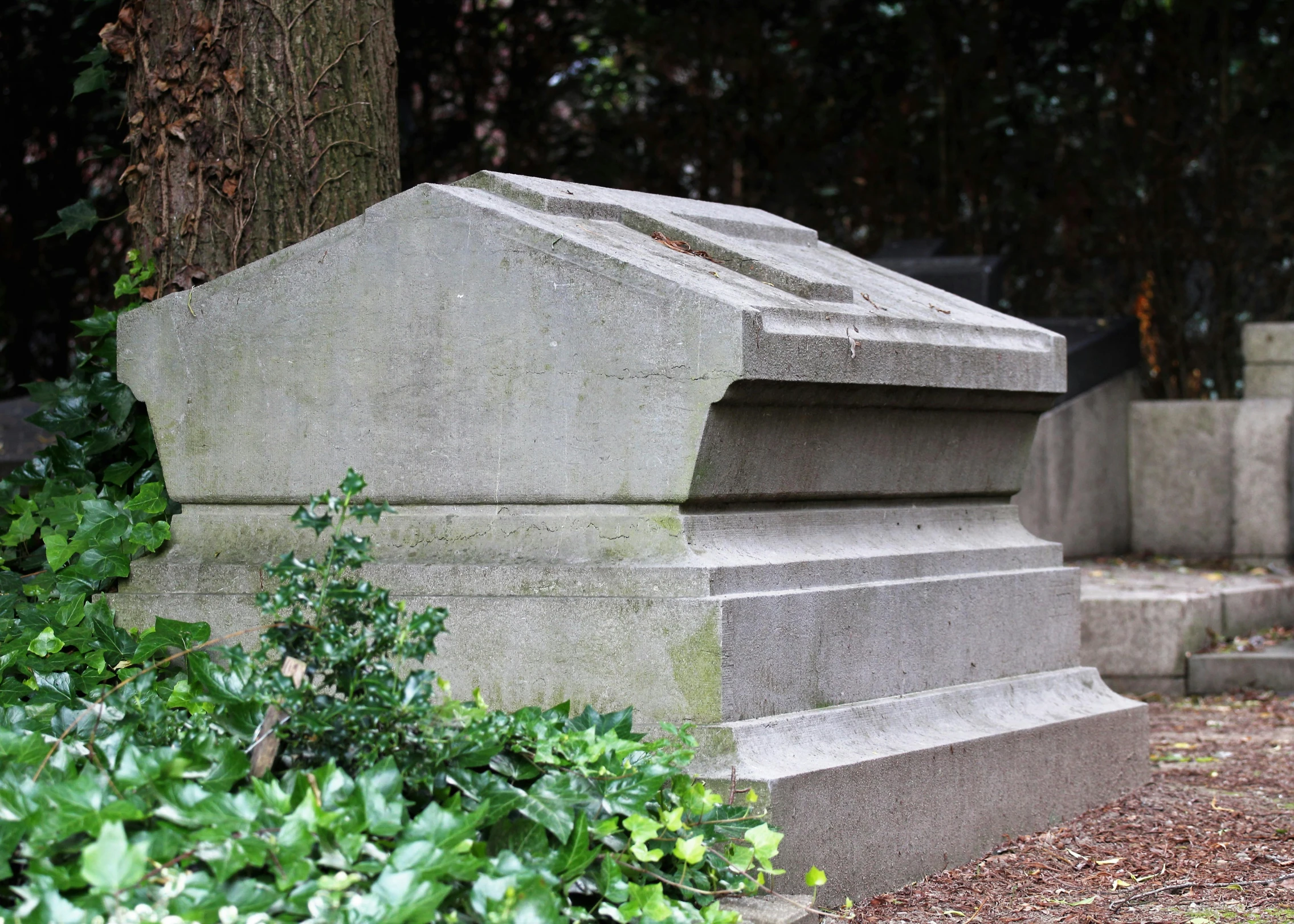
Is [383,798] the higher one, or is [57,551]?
[57,551]

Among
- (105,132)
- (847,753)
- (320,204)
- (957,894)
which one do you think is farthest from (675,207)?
(105,132)

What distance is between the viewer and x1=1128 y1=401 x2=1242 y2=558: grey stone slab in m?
8.18

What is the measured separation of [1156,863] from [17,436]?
466cm

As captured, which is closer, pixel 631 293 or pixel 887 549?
pixel 631 293

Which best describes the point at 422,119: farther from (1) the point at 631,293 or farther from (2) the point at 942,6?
(1) the point at 631,293

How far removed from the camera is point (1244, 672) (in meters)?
6.27

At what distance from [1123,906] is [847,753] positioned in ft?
2.10

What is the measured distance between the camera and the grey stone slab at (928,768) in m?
3.06

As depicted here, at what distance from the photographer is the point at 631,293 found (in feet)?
10.4

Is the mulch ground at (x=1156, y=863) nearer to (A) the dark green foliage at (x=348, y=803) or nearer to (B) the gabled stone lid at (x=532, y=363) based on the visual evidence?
(A) the dark green foliage at (x=348, y=803)

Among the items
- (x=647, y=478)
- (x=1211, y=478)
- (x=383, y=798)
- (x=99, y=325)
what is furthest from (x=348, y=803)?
(x=1211, y=478)

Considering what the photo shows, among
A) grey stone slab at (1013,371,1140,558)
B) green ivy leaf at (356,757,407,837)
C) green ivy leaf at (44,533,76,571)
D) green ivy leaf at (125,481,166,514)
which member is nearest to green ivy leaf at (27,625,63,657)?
green ivy leaf at (44,533,76,571)

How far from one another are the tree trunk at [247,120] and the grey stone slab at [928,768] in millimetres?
2012

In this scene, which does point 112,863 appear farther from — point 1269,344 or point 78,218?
point 1269,344
